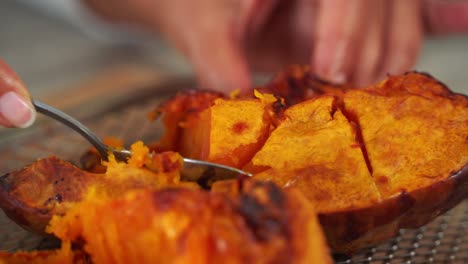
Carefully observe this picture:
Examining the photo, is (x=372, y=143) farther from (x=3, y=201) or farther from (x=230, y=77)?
(x=230, y=77)

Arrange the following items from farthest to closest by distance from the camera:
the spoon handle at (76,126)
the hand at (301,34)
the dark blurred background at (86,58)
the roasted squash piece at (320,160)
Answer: the dark blurred background at (86,58) → the hand at (301,34) → the spoon handle at (76,126) → the roasted squash piece at (320,160)

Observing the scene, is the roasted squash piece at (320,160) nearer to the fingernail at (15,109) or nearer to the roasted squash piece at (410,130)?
the roasted squash piece at (410,130)

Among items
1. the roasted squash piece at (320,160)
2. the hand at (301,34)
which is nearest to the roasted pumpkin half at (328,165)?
the roasted squash piece at (320,160)

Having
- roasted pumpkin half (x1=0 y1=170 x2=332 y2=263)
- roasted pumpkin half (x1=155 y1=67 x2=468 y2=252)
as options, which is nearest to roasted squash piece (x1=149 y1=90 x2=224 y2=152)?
roasted pumpkin half (x1=155 y1=67 x2=468 y2=252)

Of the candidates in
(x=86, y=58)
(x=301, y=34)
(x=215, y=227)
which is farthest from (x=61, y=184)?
(x=86, y=58)

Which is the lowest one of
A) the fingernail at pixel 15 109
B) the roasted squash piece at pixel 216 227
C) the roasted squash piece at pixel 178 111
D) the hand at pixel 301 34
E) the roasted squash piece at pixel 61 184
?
the roasted squash piece at pixel 216 227

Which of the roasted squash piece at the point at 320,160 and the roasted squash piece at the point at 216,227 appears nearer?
the roasted squash piece at the point at 216,227

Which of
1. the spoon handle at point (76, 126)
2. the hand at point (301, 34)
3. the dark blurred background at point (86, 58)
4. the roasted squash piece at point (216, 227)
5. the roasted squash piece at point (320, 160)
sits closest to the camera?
the roasted squash piece at point (216, 227)

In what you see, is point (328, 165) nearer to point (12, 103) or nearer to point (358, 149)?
point (358, 149)

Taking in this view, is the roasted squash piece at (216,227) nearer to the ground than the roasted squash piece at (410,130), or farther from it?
nearer to the ground

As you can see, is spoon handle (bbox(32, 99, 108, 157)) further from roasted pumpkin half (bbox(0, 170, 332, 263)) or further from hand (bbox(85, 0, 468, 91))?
hand (bbox(85, 0, 468, 91))
